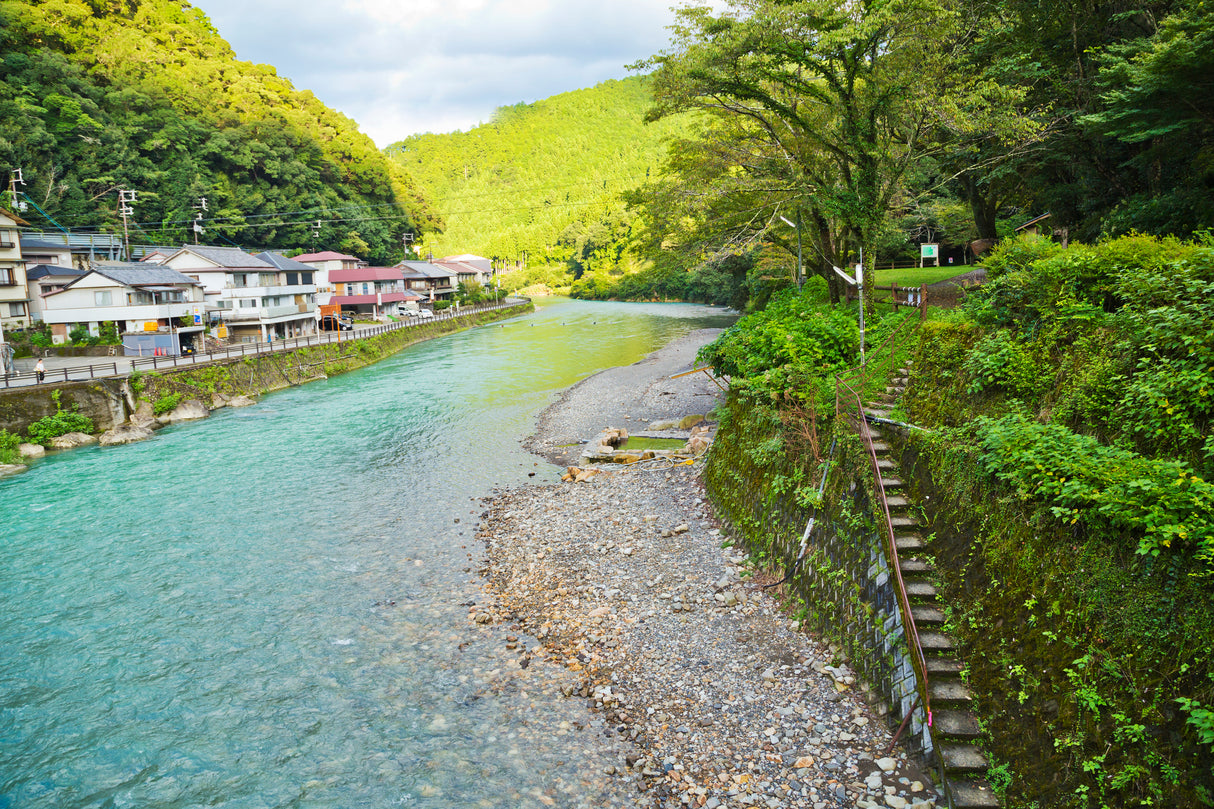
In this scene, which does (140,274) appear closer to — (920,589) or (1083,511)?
(920,589)

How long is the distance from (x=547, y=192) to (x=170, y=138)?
364 ft

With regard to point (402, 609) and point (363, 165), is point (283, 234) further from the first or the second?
point (402, 609)

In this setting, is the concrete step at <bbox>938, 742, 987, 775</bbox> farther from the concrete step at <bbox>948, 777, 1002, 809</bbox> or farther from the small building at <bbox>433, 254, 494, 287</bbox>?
the small building at <bbox>433, 254, 494, 287</bbox>

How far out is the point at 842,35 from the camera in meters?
14.7

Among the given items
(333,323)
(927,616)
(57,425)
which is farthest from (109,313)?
(927,616)

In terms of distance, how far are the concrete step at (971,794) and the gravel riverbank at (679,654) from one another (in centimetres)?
37

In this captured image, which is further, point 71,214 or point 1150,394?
point 71,214

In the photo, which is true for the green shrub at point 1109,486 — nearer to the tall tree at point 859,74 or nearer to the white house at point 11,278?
the tall tree at point 859,74

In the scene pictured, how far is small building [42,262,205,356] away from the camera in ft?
114

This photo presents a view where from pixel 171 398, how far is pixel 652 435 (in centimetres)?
2206

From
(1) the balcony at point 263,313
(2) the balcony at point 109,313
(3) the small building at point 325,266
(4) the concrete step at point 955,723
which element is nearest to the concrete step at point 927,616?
(4) the concrete step at point 955,723

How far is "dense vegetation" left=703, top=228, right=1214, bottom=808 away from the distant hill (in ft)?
353

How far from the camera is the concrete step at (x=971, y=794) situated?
6.14 m

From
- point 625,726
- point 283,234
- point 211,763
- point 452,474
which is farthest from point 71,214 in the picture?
point 625,726
